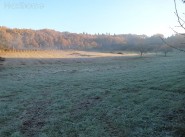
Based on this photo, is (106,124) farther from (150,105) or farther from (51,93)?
(51,93)

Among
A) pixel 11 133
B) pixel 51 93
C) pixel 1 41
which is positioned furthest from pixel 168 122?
pixel 1 41

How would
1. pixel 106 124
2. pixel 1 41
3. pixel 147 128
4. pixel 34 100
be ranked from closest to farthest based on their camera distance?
pixel 147 128 → pixel 106 124 → pixel 34 100 → pixel 1 41

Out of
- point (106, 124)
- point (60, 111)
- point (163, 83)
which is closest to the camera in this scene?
point (106, 124)

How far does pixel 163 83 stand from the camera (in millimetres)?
25516

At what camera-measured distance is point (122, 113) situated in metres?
17.0

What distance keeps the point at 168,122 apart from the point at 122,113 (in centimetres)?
319

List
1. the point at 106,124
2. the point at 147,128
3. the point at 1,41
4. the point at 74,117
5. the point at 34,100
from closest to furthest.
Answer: the point at 147,128 < the point at 106,124 < the point at 74,117 < the point at 34,100 < the point at 1,41

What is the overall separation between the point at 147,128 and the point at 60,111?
654cm

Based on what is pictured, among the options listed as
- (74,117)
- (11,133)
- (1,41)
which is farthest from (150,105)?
(1,41)

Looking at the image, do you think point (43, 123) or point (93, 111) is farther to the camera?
point (93, 111)

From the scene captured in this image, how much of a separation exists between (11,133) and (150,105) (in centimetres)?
858

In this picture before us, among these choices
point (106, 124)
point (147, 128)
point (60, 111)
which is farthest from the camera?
point (60, 111)

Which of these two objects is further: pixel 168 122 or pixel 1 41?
pixel 1 41

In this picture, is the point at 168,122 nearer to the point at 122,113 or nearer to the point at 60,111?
the point at 122,113
